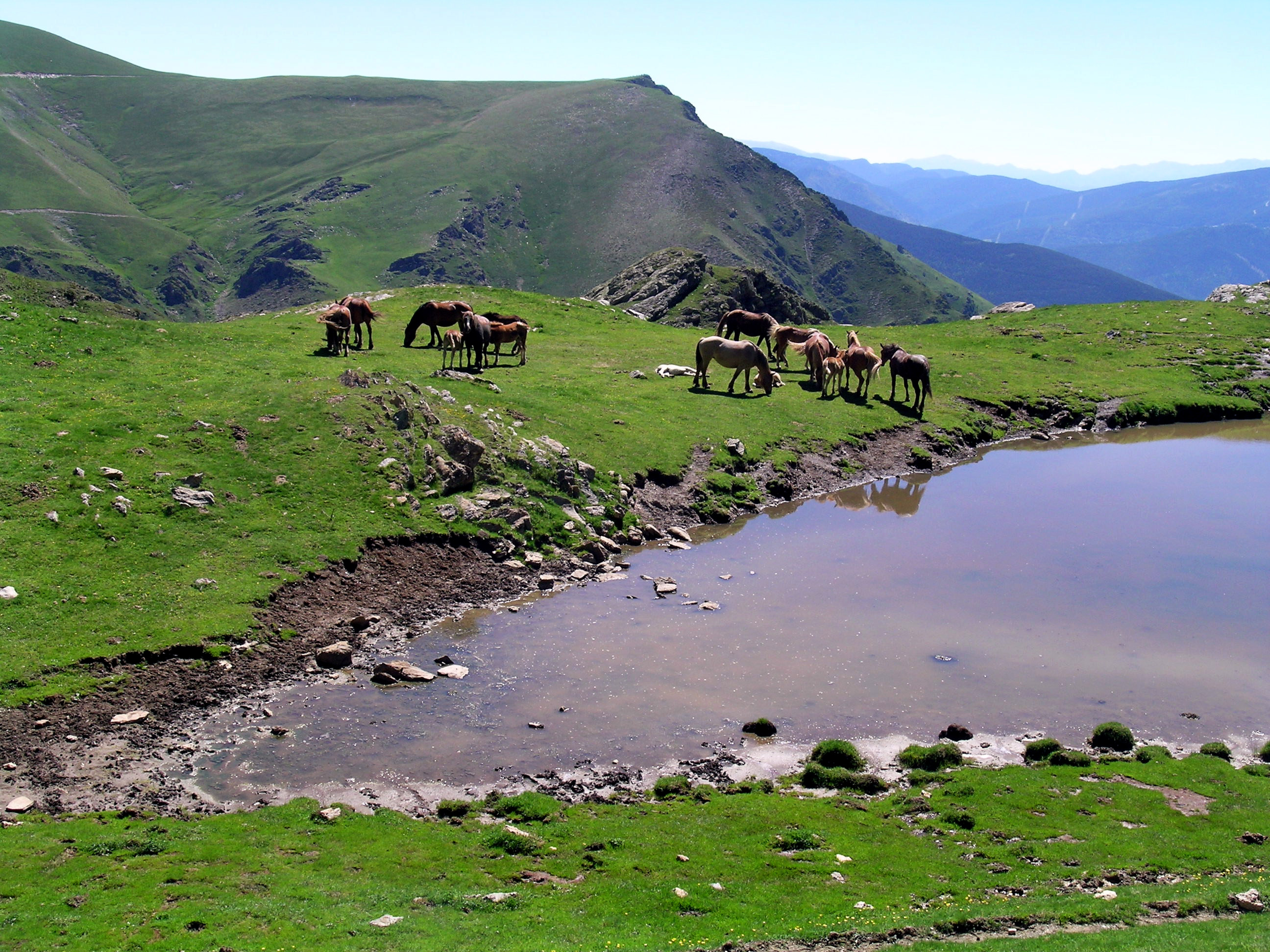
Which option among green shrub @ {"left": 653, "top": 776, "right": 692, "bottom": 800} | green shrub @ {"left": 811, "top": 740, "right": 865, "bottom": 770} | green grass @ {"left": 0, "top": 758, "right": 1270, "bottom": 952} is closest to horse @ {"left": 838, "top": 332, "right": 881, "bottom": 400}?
green shrub @ {"left": 811, "top": 740, "right": 865, "bottom": 770}

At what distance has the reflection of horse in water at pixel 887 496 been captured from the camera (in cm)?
3806

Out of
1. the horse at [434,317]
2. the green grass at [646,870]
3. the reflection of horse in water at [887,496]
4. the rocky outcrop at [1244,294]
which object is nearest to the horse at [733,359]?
the reflection of horse in water at [887,496]

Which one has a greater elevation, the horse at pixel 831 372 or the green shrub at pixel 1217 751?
the horse at pixel 831 372

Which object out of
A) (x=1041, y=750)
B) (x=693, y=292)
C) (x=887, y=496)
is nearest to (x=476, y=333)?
(x=887, y=496)

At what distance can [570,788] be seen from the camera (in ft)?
59.3

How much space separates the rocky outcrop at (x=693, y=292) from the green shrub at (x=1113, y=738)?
54.4 metres

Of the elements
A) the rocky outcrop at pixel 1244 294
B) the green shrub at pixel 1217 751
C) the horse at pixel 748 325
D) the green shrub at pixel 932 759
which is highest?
the rocky outcrop at pixel 1244 294

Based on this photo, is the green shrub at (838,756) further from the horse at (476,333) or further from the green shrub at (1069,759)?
the horse at (476,333)

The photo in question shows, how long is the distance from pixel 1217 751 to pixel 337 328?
3679 cm

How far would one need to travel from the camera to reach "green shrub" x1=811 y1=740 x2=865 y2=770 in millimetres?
19078

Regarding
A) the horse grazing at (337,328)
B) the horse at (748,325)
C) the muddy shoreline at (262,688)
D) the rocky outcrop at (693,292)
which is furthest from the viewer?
the rocky outcrop at (693,292)

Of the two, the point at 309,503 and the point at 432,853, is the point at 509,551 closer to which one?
the point at 309,503

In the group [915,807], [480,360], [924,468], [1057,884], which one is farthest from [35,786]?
[924,468]

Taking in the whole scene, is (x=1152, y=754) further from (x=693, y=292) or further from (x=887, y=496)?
(x=693, y=292)
